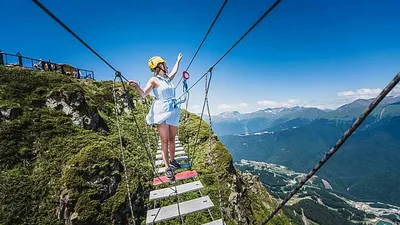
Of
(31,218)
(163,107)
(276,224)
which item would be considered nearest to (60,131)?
(31,218)

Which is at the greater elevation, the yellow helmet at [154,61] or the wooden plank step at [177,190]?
the yellow helmet at [154,61]

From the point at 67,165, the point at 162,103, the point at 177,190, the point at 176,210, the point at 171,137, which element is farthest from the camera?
the point at 67,165

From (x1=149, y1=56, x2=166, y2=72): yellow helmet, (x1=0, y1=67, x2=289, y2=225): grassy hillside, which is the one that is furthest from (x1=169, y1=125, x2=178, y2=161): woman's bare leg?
(x1=0, y1=67, x2=289, y2=225): grassy hillside

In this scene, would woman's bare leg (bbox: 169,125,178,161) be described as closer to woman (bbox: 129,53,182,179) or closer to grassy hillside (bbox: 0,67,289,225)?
woman (bbox: 129,53,182,179)

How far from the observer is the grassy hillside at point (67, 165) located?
8031 mm

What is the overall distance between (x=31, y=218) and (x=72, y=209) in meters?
1.21

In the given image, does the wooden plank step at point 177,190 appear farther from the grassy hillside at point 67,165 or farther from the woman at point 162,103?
the grassy hillside at point 67,165

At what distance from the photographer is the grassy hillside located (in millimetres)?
8031

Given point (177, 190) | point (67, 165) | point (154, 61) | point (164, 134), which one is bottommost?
point (177, 190)

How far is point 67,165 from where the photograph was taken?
8.91 metres

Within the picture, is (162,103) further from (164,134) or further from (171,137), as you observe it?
(171,137)

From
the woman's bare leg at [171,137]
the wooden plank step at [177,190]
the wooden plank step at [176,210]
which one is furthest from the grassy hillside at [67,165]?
the wooden plank step at [176,210]

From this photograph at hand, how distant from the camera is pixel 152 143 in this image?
14312 millimetres

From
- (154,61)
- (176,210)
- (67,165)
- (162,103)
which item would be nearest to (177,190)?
(176,210)
